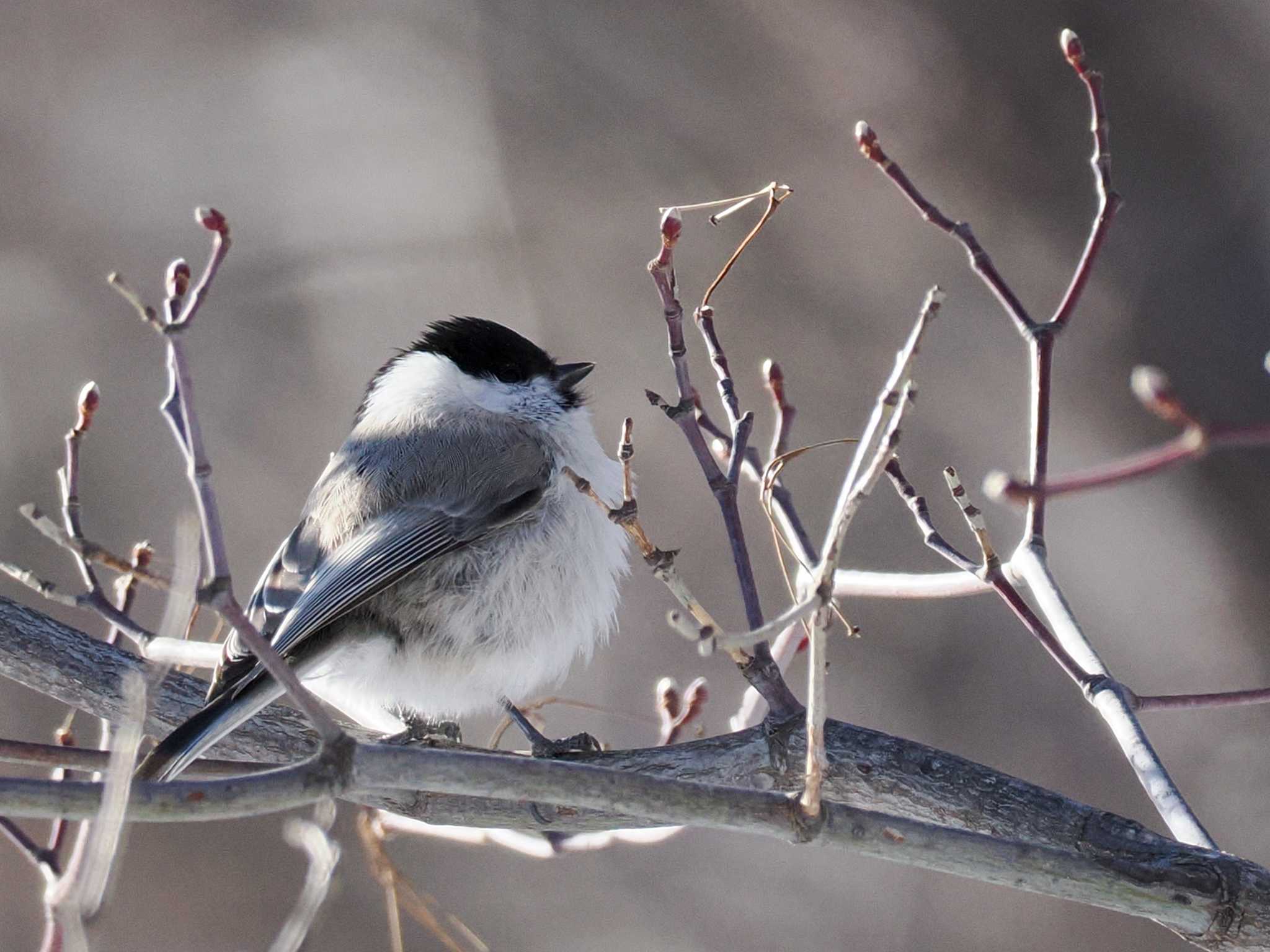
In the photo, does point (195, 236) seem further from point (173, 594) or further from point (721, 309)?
point (173, 594)

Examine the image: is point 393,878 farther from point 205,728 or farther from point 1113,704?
point 1113,704

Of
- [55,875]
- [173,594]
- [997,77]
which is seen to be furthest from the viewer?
[997,77]

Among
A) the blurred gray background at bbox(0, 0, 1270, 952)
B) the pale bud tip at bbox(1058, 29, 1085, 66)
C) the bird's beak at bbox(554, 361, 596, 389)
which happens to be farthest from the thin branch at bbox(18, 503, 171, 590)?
the blurred gray background at bbox(0, 0, 1270, 952)

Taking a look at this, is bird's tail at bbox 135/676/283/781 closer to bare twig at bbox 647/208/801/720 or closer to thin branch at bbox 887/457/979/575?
bare twig at bbox 647/208/801/720

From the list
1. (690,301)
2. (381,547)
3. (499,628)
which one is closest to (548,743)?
(499,628)

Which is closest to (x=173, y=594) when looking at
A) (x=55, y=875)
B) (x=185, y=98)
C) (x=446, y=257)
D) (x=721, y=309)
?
(x=55, y=875)

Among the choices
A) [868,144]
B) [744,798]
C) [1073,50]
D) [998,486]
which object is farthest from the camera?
[1073,50]

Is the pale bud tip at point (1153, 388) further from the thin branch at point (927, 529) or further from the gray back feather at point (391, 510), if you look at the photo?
the gray back feather at point (391, 510)

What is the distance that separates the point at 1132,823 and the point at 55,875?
1462 millimetres

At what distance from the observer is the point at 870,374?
4.16 metres

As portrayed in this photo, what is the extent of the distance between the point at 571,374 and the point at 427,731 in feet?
2.77

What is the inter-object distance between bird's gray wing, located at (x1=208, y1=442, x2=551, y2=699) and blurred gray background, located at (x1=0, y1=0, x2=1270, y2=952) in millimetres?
1716

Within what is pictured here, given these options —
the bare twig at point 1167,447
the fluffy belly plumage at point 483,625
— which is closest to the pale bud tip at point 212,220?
the fluffy belly plumage at point 483,625

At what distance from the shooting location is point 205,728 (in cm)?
172
